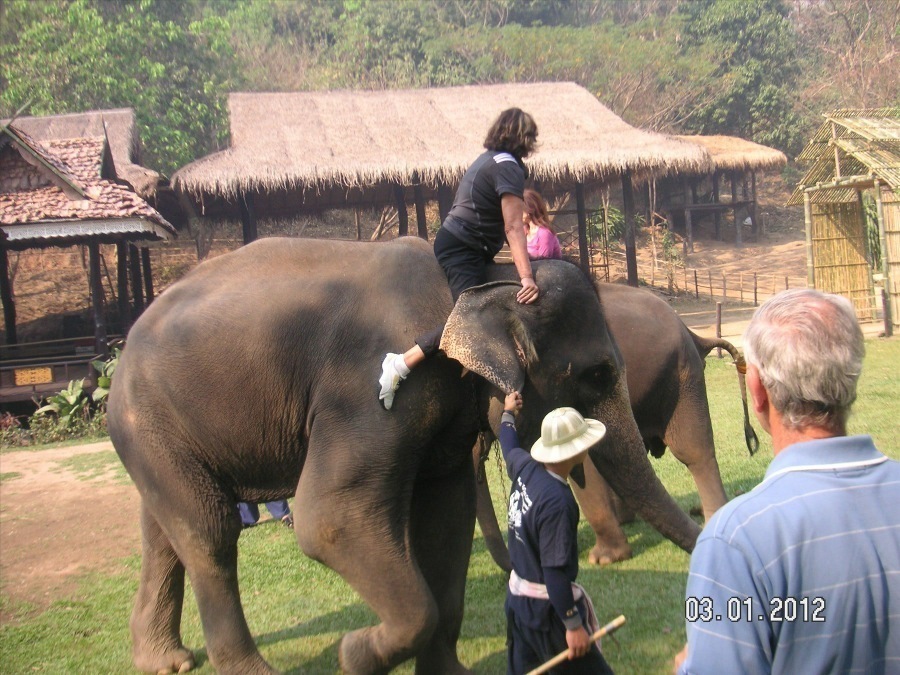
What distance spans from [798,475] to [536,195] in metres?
4.05

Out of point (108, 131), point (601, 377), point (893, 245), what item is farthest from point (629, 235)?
point (601, 377)

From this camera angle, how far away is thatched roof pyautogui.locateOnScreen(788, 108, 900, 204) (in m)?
16.0

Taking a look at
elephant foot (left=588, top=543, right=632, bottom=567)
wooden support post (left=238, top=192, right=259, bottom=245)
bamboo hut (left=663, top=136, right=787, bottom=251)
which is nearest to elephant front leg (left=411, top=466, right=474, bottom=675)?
elephant foot (left=588, top=543, right=632, bottom=567)

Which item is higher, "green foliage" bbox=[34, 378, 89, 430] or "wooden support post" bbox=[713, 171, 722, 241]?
"wooden support post" bbox=[713, 171, 722, 241]

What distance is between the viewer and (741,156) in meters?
28.8

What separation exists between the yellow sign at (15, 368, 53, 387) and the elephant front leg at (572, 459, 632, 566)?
10.2m

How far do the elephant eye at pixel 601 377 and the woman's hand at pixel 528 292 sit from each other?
413mm

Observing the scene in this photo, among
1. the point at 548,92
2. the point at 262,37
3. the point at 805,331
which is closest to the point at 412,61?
the point at 262,37

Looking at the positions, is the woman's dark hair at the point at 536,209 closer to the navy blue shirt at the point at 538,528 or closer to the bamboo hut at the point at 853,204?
the navy blue shirt at the point at 538,528

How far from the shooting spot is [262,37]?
41938 millimetres

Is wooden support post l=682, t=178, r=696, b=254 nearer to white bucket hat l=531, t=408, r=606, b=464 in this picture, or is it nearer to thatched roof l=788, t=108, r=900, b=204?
thatched roof l=788, t=108, r=900, b=204

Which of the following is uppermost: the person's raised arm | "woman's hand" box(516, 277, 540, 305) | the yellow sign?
the person's raised arm

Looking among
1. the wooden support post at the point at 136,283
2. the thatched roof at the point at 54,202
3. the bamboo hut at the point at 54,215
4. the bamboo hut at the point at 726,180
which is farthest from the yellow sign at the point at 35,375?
the bamboo hut at the point at 726,180
